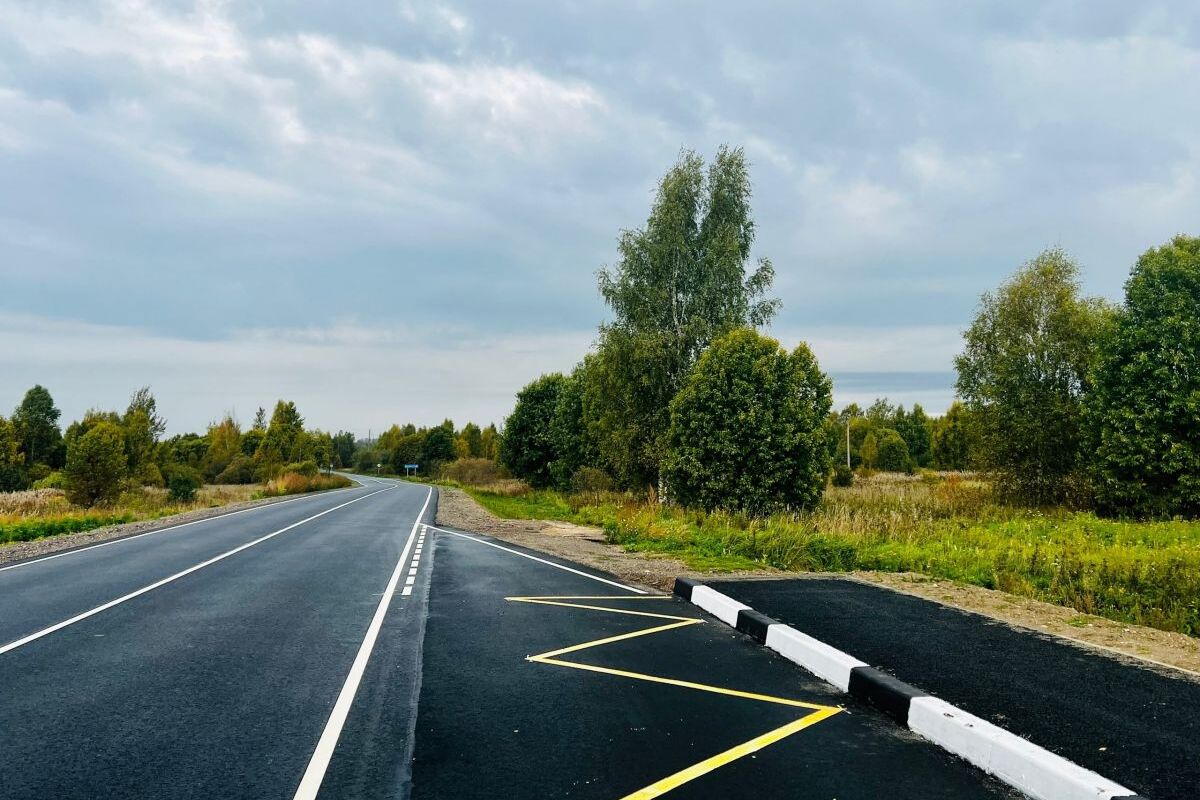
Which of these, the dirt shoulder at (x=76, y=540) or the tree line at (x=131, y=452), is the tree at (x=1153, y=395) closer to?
the dirt shoulder at (x=76, y=540)

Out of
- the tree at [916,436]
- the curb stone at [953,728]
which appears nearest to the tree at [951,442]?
the tree at [916,436]

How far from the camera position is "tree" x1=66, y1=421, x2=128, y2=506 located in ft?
107

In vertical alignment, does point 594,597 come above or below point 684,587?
below

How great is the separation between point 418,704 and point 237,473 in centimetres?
7906

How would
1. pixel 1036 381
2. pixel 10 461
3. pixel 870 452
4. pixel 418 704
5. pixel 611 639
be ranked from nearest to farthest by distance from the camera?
pixel 418 704
pixel 611 639
pixel 1036 381
pixel 10 461
pixel 870 452

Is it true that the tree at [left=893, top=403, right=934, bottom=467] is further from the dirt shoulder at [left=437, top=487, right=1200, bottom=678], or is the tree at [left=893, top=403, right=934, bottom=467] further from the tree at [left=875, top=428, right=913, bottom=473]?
the dirt shoulder at [left=437, top=487, right=1200, bottom=678]

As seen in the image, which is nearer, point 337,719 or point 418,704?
point 337,719

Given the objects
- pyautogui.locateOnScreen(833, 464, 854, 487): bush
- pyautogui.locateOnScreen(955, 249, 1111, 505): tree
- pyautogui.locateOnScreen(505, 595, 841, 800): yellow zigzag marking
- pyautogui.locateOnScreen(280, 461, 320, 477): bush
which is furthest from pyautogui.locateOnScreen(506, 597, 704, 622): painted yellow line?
pyautogui.locateOnScreen(280, 461, 320, 477): bush

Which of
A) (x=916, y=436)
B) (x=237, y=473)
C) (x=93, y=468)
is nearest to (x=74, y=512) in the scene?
(x=93, y=468)

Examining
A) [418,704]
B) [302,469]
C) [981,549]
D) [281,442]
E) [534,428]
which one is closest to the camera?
[418,704]

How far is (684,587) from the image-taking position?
10.4m

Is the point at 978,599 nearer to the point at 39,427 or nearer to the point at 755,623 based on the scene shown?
the point at 755,623

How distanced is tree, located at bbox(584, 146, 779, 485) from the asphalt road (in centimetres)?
2144

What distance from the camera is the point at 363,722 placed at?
16.3 ft
